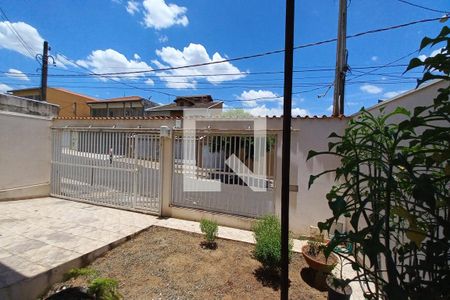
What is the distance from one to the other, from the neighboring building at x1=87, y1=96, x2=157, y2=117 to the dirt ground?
24.1 meters

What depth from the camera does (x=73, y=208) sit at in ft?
22.1

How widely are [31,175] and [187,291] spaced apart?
23.2 ft

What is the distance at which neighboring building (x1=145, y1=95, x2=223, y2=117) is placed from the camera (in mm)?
25442

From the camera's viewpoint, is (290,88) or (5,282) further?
(5,282)

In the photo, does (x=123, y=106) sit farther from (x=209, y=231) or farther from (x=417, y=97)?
(x=417, y=97)

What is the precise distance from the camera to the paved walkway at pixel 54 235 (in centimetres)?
330

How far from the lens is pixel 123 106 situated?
2745cm

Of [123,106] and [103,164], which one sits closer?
[103,164]

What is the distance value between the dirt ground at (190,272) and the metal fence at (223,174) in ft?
3.54

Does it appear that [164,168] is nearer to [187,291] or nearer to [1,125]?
[187,291]

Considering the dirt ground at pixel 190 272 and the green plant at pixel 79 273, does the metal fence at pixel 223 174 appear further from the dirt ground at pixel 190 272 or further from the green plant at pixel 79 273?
the green plant at pixel 79 273

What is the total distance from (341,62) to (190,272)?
6090 mm

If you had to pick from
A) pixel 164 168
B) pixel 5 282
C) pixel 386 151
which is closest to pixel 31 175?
pixel 164 168

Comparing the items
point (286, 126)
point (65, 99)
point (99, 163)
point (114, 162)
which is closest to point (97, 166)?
point (99, 163)
